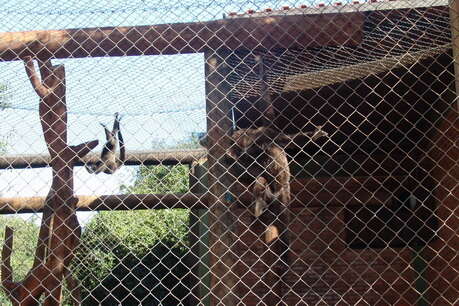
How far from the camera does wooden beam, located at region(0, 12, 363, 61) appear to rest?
277 centimetres

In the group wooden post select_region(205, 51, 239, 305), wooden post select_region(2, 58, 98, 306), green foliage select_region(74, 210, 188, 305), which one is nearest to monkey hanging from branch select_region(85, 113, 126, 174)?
wooden post select_region(2, 58, 98, 306)

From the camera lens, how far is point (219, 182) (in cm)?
268

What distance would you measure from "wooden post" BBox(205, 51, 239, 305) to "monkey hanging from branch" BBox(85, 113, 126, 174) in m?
2.06

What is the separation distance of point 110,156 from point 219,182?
256 centimetres

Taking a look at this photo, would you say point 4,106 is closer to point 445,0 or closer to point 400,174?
point 445,0

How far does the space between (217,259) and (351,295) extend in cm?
435

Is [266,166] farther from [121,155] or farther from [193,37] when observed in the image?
[121,155]

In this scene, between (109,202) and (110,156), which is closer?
(109,202)

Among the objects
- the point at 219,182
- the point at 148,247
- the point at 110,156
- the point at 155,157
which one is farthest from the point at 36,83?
the point at 148,247

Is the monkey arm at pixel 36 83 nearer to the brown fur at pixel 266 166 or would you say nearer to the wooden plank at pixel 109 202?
the wooden plank at pixel 109 202

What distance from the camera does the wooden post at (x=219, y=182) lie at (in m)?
2.56

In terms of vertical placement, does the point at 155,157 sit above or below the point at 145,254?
above

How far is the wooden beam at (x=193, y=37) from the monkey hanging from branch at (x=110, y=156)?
1.77m

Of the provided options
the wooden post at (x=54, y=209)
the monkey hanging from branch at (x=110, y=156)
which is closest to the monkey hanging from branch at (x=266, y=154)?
the wooden post at (x=54, y=209)
